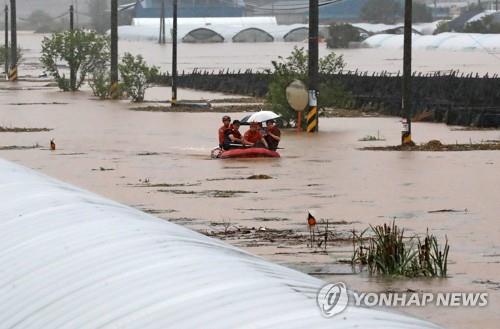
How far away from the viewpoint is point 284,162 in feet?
89.6

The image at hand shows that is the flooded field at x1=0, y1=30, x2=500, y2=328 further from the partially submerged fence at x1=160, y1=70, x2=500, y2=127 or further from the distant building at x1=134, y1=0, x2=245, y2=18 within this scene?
the distant building at x1=134, y1=0, x2=245, y2=18

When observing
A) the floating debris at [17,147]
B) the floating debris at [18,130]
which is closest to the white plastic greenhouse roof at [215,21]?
the floating debris at [18,130]

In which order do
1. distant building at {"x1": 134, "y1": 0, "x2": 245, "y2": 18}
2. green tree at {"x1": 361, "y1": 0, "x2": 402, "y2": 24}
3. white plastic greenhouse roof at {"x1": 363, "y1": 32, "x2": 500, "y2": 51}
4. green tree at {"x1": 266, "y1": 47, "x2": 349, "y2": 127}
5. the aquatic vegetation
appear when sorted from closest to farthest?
the aquatic vegetation, green tree at {"x1": 266, "y1": 47, "x2": 349, "y2": 127}, white plastic greenhouse roof at {"x1": 363, "y1": 32, "x2": 500, "y2": 51}, distant building at {"x1": 134, "y1": 0, "x2": 245, "y2": 18}, green tree at {"x1": 361, "y1": 0, "x2": 402, "y2": 24}

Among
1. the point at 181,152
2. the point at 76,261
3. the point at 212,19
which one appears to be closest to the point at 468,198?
the point at 181,152

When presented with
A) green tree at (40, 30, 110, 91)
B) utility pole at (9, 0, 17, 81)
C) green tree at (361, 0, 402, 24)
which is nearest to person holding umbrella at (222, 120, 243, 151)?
green tree at (40, 30, 110, 91)

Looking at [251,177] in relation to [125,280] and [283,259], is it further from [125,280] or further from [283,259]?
[125,280]

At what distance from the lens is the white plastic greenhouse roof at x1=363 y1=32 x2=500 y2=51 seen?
4400 inches

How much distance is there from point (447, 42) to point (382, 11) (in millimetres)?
62627

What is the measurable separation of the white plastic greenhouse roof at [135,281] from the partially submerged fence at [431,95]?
96.3 ft

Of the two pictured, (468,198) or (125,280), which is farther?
(468,198)

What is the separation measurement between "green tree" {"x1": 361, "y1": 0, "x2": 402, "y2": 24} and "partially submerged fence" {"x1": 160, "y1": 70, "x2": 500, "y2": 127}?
124 meters

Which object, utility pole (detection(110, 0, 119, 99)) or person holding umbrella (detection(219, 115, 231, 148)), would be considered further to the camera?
utility pole (detection(110, 0, 119, 99))

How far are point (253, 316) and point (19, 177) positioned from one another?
4.88 metres

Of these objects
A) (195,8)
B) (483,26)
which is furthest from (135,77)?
(195,8)
